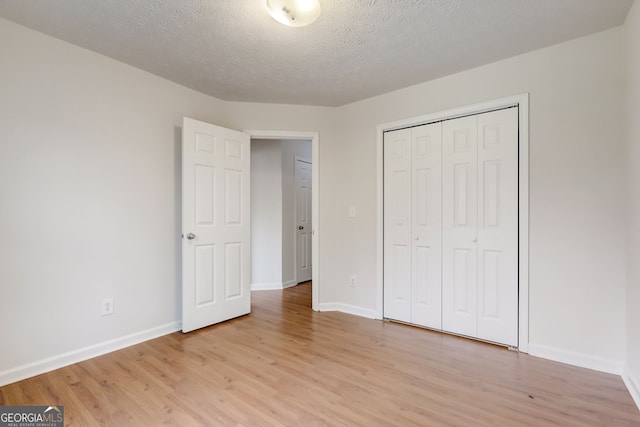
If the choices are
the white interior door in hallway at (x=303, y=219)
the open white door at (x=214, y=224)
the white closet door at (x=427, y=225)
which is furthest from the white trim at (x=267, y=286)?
the white closet door at (x=427, y=225)

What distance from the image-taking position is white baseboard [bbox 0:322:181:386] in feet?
6.34

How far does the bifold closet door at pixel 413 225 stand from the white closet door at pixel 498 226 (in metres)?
0.36

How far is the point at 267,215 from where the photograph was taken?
14.9 feet

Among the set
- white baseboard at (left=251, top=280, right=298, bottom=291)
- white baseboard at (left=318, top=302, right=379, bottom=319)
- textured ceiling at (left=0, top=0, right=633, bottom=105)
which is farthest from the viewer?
white baseboard at (left=251, top=280, right=298, bottom=291)

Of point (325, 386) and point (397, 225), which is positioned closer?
point (325, 386)

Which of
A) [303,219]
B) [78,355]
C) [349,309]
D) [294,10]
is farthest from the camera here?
[303,219]

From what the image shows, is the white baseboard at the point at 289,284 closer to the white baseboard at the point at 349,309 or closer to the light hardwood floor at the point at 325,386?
the white baseboard at the point at 349,309

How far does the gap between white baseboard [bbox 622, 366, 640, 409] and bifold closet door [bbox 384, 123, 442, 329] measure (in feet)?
3.97

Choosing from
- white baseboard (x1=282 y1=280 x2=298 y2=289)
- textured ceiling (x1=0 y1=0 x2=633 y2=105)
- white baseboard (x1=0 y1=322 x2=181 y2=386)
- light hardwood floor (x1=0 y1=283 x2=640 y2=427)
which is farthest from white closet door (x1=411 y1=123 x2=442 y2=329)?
white baseboard (x1=0 y1=322 x2=181 y2=386)

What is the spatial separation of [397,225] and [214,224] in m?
1.84

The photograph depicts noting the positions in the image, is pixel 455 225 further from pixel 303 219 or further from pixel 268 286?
pixel 268 286

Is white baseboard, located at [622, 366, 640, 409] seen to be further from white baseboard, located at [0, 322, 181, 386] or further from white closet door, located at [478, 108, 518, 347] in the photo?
white baseboard, located at [0, 322, 181, 386]

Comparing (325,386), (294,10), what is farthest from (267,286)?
(294,10)

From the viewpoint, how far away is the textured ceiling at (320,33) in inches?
71.1
